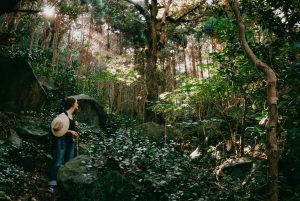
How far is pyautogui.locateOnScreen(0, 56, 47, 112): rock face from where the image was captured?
8.48 m

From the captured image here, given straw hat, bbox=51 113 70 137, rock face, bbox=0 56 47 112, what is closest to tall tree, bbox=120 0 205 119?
rock face, bbox=0 56 47 112

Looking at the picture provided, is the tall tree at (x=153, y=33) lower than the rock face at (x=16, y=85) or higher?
higher

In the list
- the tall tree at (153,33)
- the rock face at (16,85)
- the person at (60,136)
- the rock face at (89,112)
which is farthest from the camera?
the tall tree at (153,33)

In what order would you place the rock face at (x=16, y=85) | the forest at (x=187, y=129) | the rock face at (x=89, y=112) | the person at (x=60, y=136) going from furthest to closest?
1. the rock face at (x=89, y=112)
2. the rock face at (x=16, y=85)
3. the person at (x=60, y=136)
4. the forest at (x=187, y=129)

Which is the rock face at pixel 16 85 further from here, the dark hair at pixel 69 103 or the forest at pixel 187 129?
the dark hair at pixel 69 103

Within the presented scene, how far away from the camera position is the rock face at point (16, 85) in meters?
8.48

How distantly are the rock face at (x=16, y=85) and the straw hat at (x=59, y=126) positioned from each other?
10.6 ft

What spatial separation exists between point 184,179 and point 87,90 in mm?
10589

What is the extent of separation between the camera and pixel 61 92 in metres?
11.8

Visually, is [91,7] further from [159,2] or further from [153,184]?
[153,184]

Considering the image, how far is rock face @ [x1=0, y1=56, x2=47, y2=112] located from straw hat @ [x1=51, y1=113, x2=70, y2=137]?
3.24 meters

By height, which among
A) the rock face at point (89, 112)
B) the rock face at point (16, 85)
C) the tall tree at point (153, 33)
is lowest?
the rock face at point (89, 112)

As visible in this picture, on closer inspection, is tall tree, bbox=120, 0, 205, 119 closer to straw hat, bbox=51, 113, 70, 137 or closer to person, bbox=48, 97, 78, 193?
person, bbox=48, 97, 78, 193

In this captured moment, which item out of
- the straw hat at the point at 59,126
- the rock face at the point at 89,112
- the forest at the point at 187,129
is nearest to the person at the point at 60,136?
the straw hat at the point at 59,126
